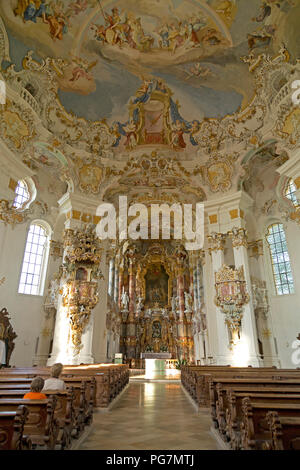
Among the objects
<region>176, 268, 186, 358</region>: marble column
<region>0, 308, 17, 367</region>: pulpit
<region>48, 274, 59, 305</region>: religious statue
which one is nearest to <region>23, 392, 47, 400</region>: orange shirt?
<region>0, 308, 17, 367</region>: pulpit

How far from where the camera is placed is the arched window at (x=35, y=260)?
55.7ft

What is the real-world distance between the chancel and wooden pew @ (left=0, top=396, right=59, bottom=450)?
7.11 m

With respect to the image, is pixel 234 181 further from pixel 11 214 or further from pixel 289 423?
pixel 289 423

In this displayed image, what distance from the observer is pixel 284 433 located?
262 cm

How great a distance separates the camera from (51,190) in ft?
60.8

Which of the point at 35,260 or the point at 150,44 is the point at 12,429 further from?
the point at 150,44

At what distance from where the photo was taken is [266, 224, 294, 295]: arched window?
16516 millimetres

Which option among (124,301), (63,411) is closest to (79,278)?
(63,411)

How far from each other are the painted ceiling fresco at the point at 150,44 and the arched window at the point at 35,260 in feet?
24.2

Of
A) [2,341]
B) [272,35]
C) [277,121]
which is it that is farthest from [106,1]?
[2,341]

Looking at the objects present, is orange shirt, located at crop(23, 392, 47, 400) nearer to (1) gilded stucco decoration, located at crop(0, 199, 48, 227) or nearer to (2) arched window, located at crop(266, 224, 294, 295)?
(1) gilded stucco decoration, located at crop(0, 199, 48, 227)

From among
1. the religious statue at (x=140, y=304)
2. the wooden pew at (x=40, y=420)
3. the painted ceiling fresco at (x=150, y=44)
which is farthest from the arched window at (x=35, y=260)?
the wooden pew at (x=40, y=420)

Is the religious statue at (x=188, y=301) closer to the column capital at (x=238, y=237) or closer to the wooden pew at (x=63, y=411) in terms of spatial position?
the column capital at (x=238, y=237)

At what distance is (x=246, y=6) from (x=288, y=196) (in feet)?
30.4
